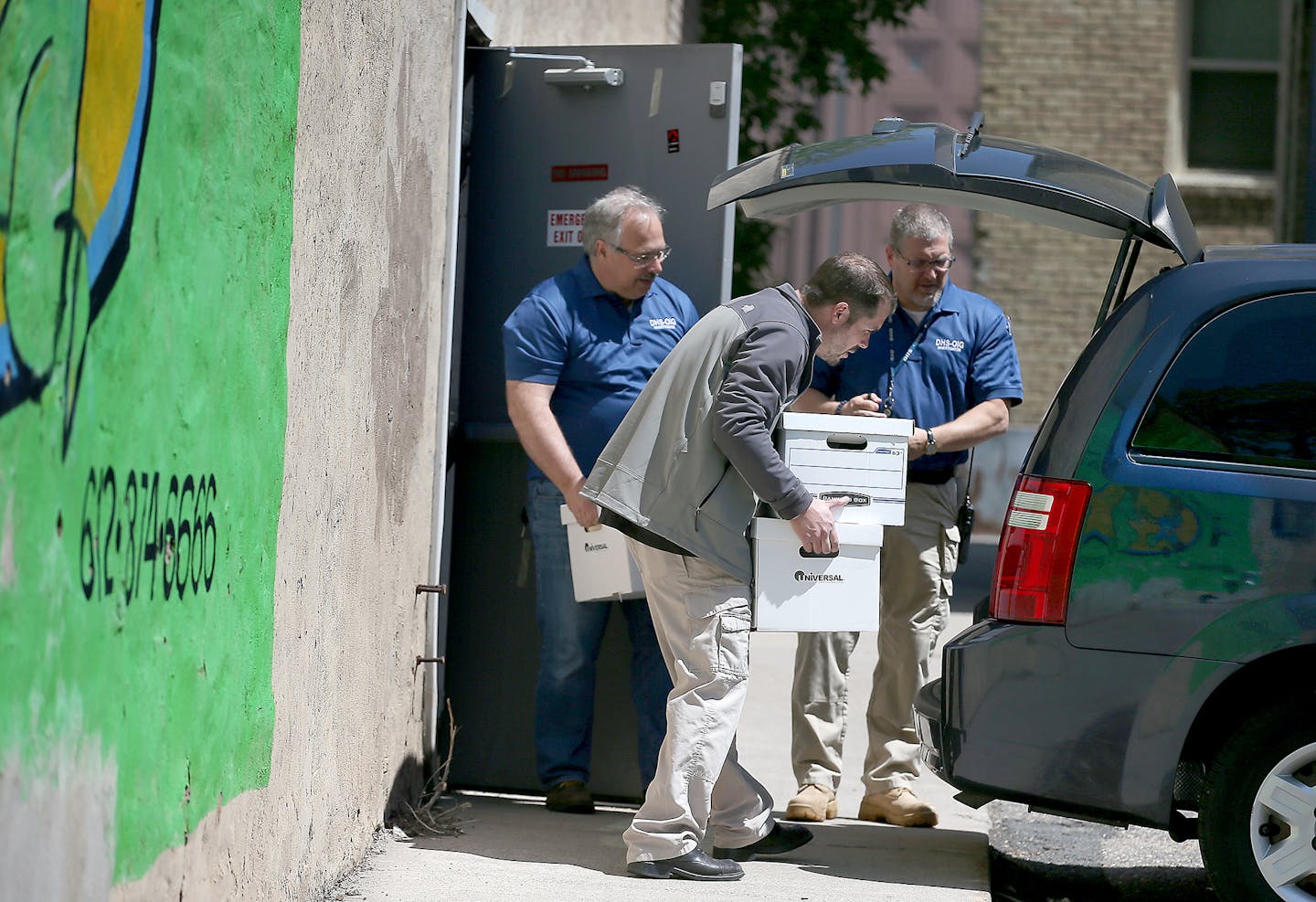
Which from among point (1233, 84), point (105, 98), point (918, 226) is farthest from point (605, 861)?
point (1233, 84)

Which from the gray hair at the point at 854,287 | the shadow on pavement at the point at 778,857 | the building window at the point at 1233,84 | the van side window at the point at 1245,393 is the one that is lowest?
the shadow on pavement at the point at 778,857

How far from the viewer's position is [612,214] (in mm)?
5004

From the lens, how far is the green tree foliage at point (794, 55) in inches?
476

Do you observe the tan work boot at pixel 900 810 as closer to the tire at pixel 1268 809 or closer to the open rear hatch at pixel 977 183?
the tire at pixel 1268 809

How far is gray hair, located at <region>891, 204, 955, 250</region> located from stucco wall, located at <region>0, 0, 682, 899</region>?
5.01 ft

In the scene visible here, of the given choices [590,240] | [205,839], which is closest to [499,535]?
[590,240]

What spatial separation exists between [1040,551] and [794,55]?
358 inches

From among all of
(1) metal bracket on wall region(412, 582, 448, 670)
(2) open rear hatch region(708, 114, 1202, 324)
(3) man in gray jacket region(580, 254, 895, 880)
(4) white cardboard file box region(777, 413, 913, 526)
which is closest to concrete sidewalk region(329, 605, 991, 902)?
(3) man in gray jacket region(580, 254, 895, 880)

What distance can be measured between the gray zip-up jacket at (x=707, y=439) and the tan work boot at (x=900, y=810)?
1.40 m

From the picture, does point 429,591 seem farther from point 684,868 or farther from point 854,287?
point 854,287

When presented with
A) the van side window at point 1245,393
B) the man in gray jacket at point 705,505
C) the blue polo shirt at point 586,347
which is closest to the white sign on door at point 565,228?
the blue polo shirt at point 586,347

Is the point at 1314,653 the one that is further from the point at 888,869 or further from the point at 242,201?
the point at 242,201

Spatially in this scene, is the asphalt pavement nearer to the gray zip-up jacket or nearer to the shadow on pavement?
the shadow on pavement

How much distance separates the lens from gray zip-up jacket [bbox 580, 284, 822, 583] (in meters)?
4.30
